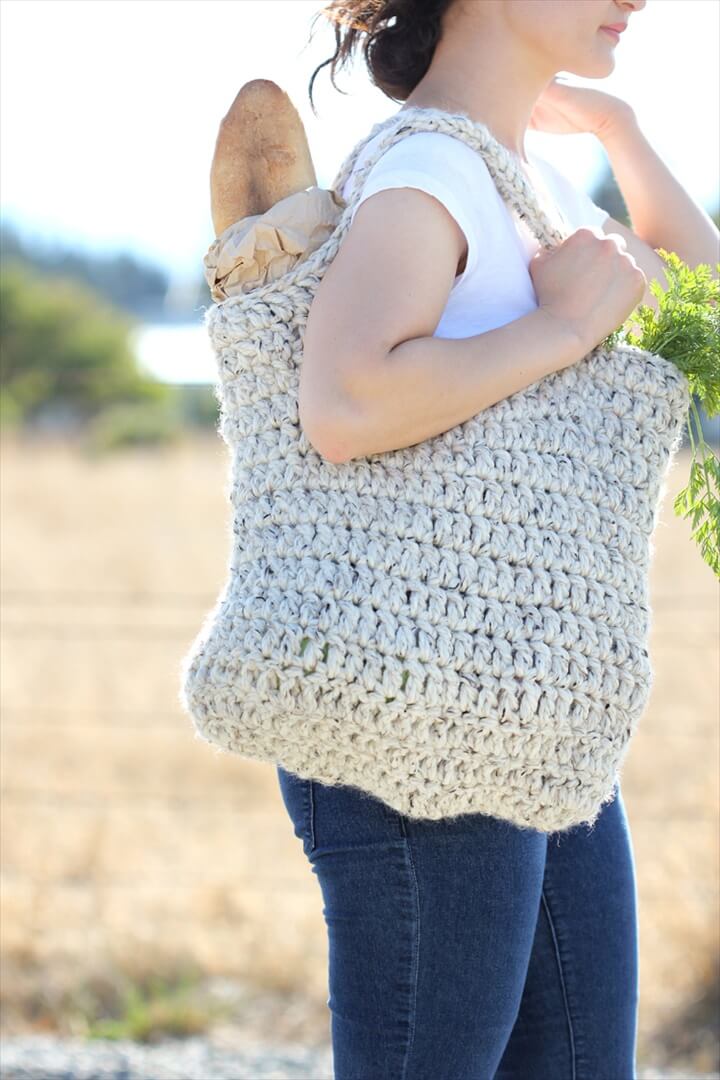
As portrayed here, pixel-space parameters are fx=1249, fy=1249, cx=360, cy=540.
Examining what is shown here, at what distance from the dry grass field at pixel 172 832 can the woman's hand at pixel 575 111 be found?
479 mm

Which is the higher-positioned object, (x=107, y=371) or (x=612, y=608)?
(x=107, y=371)

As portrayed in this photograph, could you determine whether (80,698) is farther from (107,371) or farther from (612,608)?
(107,371)

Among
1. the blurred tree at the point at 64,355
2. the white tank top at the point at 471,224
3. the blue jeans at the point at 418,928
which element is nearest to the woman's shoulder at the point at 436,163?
the white tank top at the point at 471,224

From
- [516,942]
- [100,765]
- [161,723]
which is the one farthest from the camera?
[161,723]

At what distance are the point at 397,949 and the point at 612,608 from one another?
0.37 meters

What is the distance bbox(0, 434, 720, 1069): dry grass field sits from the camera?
302cm

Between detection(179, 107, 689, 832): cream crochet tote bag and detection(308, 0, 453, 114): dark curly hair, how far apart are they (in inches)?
6.4

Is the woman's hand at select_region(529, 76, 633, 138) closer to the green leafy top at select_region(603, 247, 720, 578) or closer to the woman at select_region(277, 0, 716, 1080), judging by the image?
the woman at select_region(277, 0, 716, 1080)

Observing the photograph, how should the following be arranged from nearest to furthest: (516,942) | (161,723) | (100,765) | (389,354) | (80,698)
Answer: (389,354), (516,942), (100,765), (161,723), (80,698)

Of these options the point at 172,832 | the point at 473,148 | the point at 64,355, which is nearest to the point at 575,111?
the point at 473,148

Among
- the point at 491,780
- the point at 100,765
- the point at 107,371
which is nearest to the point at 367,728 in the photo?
the point at 491,780

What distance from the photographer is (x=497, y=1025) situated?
3.81 feet

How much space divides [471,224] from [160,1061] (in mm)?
1991

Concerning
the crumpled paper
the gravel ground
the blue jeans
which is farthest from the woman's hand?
the gravel ground
